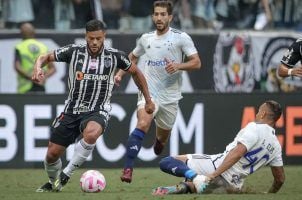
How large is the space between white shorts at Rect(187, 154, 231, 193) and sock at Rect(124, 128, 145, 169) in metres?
1.22

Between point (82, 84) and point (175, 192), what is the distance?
1793 millimetres

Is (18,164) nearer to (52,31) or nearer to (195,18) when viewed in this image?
(52,31)

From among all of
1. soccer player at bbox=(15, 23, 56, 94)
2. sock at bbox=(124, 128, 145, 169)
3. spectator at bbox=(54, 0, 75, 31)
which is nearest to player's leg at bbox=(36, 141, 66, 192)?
sock at bbox=(124, 128, 145, 169)

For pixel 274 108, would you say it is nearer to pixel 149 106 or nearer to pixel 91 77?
pixel 149 106

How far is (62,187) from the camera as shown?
12.3 meters

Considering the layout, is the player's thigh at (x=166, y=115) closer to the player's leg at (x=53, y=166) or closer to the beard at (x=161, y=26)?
the beard at (x=161, y=26)

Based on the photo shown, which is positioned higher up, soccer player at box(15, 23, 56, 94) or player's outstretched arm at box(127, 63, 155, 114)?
player's outstretched arm at box(127, 63, 155, 114)

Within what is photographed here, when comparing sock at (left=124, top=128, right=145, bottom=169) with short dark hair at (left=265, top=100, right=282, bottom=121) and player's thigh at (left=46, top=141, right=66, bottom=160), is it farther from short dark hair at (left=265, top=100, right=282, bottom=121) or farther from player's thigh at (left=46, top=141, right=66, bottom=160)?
short dark hair at (left=265, top=100, right=282, bottom=121)

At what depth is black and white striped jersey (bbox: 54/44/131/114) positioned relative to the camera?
12.2m

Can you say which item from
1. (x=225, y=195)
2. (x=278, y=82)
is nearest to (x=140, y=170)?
(x=225, y=195)

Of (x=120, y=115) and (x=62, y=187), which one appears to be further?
(x=120, y=115)

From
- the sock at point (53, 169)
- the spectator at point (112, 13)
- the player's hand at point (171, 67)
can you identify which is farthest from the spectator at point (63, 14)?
the sock at point (53, 169)

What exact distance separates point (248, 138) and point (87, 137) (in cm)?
189

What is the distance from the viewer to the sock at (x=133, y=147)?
1284 cm
